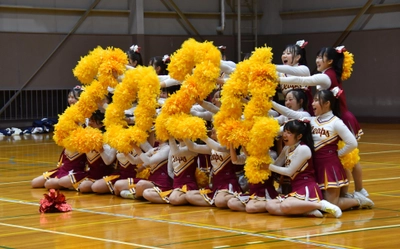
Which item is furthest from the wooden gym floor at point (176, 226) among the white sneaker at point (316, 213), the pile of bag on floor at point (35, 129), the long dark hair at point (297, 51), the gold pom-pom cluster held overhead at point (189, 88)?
the pile of bag on floor at point (35, 129)

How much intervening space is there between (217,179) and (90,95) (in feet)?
6.13

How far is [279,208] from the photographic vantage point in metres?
6.59

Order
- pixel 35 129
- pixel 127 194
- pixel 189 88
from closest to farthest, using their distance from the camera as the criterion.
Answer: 1. pixel 189 88
2. pixel 127 194
3. pixel 35 129

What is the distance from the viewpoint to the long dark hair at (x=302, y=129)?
6.62 m

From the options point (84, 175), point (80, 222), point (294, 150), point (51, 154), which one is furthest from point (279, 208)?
point (51, 154)

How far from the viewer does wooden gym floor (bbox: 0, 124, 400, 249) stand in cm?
549

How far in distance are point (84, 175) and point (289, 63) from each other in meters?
2.59

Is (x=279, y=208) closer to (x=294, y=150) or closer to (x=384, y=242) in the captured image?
(x=294, y=150)

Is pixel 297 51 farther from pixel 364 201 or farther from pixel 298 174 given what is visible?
pixel 364 201

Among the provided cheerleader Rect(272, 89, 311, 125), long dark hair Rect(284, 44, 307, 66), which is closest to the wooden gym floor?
cheerleader Rect(272, 89, 311, 125)

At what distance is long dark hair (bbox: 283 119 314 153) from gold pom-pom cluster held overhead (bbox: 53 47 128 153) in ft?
7.08

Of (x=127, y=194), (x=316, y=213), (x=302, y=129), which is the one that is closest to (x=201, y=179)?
(x=127, y=194)

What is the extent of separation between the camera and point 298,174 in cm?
664

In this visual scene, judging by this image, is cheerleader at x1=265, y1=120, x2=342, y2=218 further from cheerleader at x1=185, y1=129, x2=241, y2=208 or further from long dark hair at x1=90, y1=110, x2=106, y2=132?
long dark hair at x1=90, y1=110, x2=106, y2=132
